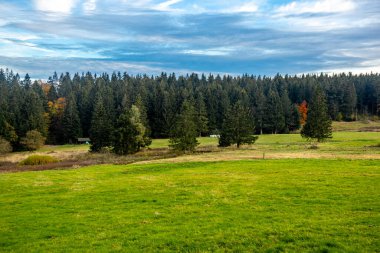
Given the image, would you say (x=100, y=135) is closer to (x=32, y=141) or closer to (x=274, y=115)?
(x=32, y=141)

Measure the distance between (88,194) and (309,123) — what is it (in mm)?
62374

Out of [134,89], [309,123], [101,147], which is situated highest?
[134,89]

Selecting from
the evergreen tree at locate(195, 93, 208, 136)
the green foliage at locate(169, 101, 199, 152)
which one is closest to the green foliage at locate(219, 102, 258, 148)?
the green foliage at locate(169, 101, 199, 152)

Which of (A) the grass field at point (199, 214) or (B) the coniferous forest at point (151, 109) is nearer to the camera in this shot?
(A) the grass field at point (199, 214)

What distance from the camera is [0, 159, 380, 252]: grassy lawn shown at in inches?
552

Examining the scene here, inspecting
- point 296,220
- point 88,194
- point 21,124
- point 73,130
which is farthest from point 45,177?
point 73,130

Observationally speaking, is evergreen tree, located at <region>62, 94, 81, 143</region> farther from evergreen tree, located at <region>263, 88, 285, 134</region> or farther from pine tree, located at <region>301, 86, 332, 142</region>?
pine tree, located at <region>301, 86, 332, 142</region>

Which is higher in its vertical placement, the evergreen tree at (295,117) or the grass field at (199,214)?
the evergreen tree at (295,117)

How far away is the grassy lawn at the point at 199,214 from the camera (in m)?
14.0

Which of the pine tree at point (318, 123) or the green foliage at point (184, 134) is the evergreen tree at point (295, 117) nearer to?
the pine tree at point (318, 123)

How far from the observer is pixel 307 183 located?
83.2 ft

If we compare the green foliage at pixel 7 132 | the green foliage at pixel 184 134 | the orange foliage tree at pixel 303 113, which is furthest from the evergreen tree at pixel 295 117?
the green foliage at pixel 7 132

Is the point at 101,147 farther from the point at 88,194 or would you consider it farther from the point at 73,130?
the point at 88,194

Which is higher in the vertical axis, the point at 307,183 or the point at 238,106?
the point at 238,106
